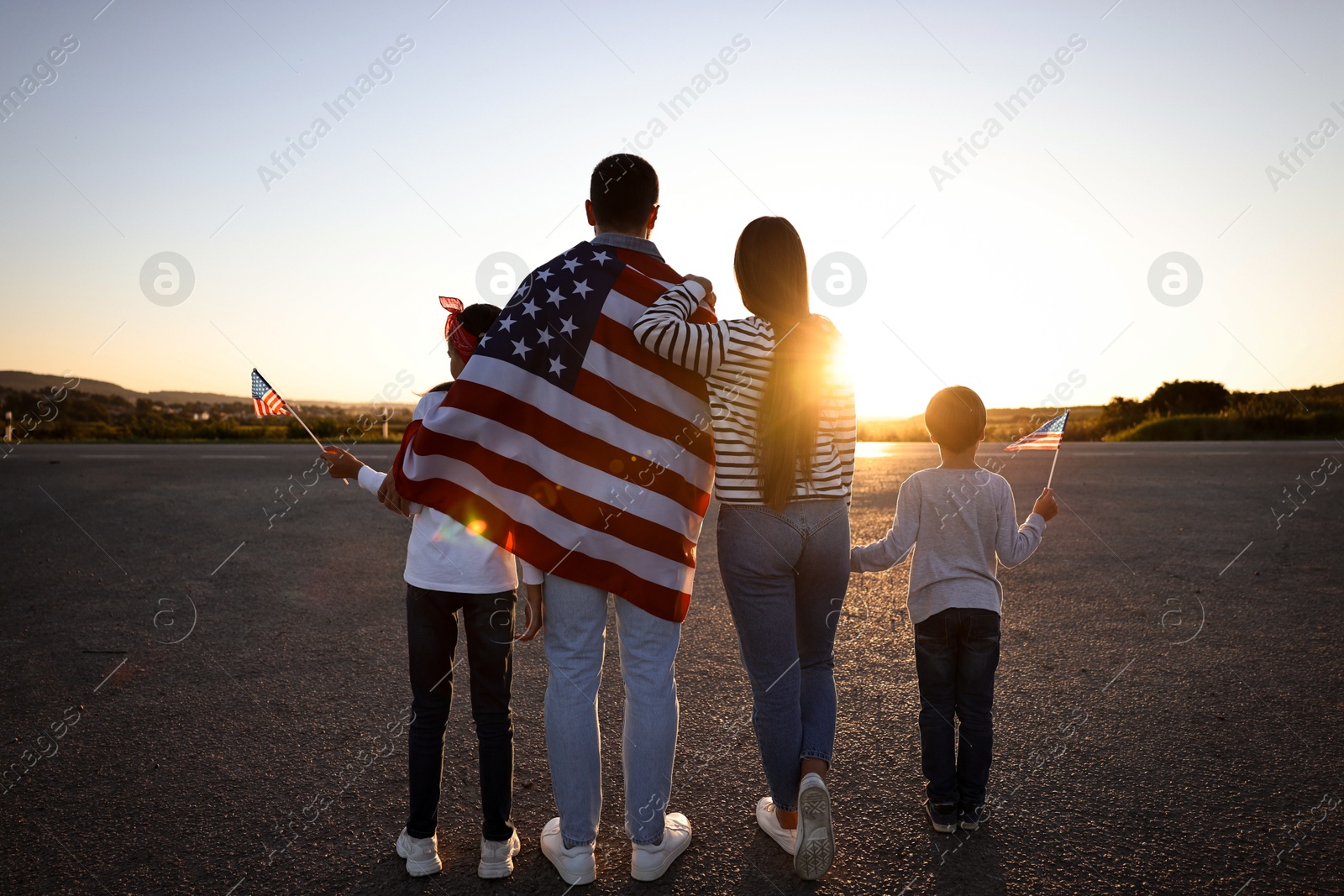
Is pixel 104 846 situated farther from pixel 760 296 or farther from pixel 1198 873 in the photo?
pixel 1198 873

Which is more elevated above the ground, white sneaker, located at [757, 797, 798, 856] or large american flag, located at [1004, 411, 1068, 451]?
large american flag, located at [1004, 411, 1068, 451]

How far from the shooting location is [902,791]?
9.78 feet

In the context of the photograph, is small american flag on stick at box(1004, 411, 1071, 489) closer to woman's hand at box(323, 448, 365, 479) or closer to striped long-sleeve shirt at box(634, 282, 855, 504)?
striped long-sleeve shirt at box(634, 282, 855, 504)

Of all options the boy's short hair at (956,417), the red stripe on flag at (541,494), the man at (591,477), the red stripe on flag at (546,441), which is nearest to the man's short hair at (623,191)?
the man at (591,477)

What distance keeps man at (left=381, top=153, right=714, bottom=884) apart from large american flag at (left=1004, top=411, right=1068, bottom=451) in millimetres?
1739

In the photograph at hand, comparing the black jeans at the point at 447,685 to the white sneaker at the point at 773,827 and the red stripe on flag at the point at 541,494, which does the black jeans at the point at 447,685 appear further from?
the white sneaker at the point at 773,827

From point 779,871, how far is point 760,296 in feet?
6.19

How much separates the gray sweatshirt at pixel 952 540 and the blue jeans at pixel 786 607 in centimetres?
29

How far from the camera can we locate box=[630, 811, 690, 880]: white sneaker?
97.0 inches

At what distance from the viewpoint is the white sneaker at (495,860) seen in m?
2.46

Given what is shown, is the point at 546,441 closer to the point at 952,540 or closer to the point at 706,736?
the point at 952,540

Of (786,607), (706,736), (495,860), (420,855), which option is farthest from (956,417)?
(420,855)

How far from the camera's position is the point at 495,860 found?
2479mm

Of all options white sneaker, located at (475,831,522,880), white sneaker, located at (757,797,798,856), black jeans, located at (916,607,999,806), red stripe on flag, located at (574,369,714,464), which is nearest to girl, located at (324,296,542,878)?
white sneaker, located at (475,831,522,880)
